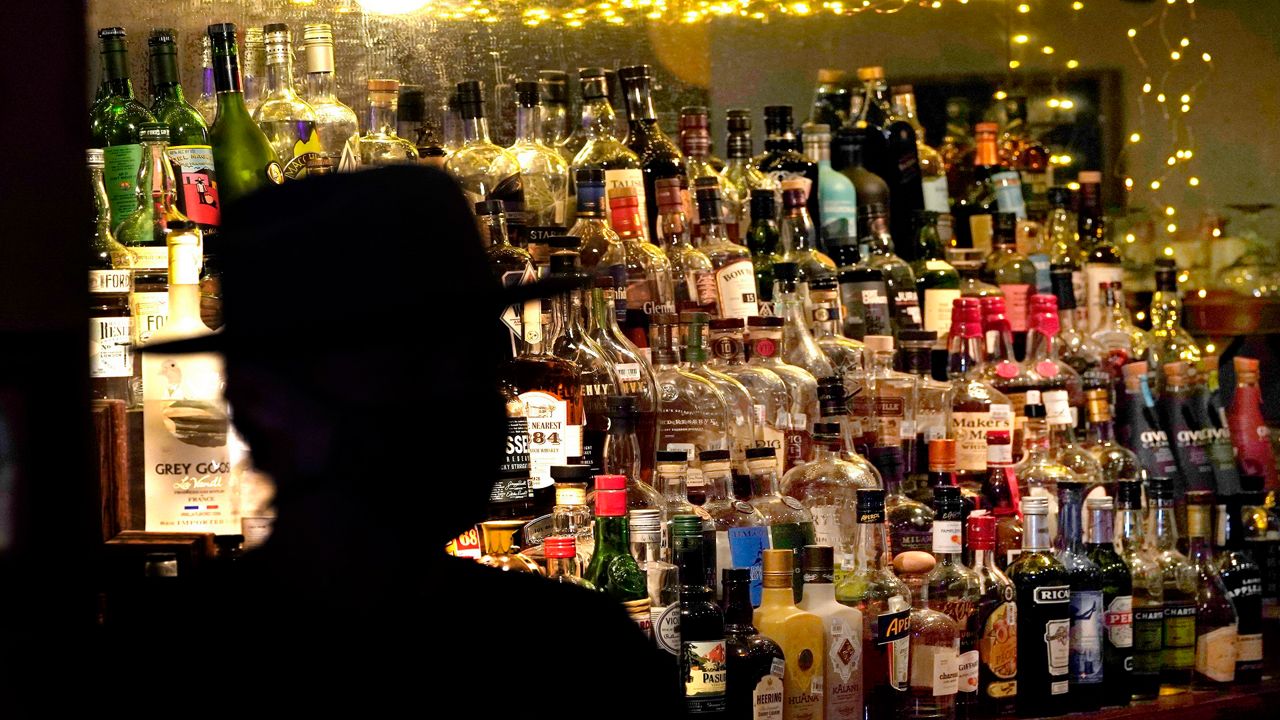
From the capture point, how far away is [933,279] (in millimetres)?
3154

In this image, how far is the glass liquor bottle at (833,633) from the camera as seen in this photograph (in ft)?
7.59

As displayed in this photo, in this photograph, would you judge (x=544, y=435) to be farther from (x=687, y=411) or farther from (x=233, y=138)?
(x=233, y=138)

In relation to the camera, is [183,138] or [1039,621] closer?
[183,138]

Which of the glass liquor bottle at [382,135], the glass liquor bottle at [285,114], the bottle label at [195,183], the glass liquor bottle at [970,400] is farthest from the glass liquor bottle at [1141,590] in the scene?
the bottle label at [195,183]

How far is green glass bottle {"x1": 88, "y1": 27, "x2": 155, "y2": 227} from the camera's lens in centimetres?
227

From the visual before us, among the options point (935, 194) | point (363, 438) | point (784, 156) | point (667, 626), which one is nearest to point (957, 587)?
point (667, 626)

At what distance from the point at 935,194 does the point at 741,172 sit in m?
0.50

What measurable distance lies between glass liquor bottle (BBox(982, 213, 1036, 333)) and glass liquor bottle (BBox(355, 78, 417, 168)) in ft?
4.07

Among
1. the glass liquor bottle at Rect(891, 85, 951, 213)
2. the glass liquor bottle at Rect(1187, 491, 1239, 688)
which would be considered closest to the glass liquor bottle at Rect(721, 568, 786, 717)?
the glass liquor bottle at Rect(1187, 491, 1239, 688)

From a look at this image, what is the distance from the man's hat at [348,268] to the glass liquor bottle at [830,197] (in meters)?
1.82

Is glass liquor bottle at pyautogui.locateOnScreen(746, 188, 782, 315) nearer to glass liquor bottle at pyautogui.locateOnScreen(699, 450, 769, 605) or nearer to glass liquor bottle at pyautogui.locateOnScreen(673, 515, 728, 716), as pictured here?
glass liquor bottle at pyautogui.locateOnScreen(699, 450, 769, 605)

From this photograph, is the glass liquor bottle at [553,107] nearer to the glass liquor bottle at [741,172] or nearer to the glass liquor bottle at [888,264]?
the glass liquor bottle at [741,172]

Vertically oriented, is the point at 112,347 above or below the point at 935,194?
below

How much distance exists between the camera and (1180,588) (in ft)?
9.76
